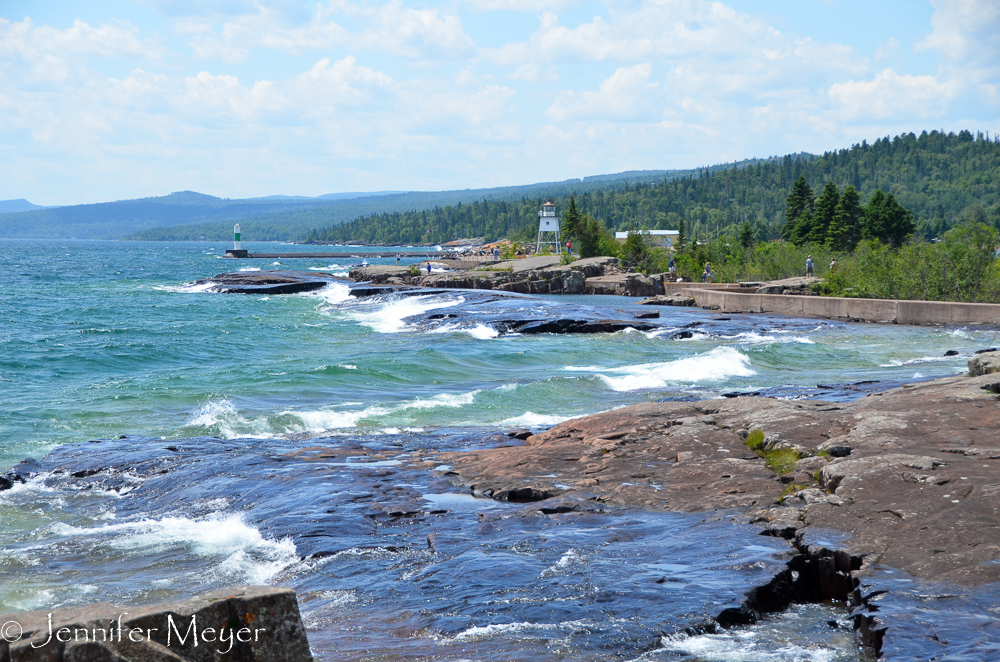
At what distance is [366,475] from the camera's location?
1091cm

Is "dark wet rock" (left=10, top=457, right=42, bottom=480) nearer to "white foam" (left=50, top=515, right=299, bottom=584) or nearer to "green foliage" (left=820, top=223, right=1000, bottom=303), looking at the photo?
"white foam" (left=50, top=515, right=299, bottom=584)

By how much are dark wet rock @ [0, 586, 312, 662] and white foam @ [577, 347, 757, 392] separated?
16.4 m

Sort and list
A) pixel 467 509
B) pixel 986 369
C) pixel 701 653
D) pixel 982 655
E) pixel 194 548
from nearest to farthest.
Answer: pixel 982 655 < pixel 701 653 < pixel 194 548 < pixel 467 509 < pixel 986 369

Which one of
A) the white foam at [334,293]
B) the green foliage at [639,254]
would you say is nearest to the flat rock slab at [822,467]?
the white foam at [334,293]

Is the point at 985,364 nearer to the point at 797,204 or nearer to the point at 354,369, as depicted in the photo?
the point at 354,369

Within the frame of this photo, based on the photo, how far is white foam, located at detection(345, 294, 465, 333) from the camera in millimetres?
38531

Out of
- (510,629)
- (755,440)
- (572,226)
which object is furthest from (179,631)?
(572,226)

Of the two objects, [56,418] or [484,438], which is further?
[56,418]

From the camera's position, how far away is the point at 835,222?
226ft

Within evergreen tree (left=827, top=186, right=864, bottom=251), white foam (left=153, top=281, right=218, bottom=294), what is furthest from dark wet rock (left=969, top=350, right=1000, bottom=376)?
evergreen tree (left=827, top=186, right=864, bottom=251)

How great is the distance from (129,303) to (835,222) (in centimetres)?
5503

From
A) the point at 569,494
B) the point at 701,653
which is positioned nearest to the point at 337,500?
the point at 569,494

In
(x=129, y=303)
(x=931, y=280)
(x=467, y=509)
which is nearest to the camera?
(x=467, y=509)

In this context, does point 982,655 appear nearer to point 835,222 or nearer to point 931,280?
point 931,280
